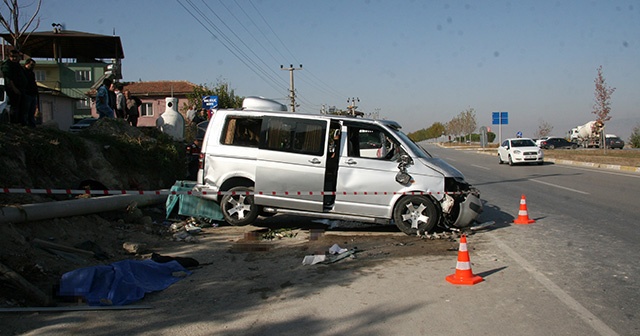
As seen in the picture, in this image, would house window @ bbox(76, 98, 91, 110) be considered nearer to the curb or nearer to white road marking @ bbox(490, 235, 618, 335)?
the curb

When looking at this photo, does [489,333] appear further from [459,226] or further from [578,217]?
[578,217]

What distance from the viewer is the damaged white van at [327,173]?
911 centimetres

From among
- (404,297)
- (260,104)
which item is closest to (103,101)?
(260,104)

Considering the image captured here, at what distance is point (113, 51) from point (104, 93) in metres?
45.5

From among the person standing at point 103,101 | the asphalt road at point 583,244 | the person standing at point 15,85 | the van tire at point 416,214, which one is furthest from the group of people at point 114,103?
the asphalt road at point 583,244

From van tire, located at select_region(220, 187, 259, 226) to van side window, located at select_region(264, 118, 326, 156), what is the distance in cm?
95

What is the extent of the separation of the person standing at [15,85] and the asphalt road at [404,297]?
5.40m

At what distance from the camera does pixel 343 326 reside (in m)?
4.84

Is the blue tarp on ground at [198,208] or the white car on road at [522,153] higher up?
the white car on road at [522,153]

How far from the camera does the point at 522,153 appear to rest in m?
29.0

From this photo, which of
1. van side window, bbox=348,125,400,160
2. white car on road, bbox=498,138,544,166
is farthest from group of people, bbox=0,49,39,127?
white car on road, bbox=498,138,544,166

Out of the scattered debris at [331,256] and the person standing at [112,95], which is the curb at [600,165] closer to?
the scattered debris at [331,256]

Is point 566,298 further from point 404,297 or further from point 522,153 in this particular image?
point 522,153

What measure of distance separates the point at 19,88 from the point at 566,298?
10.6 metres
